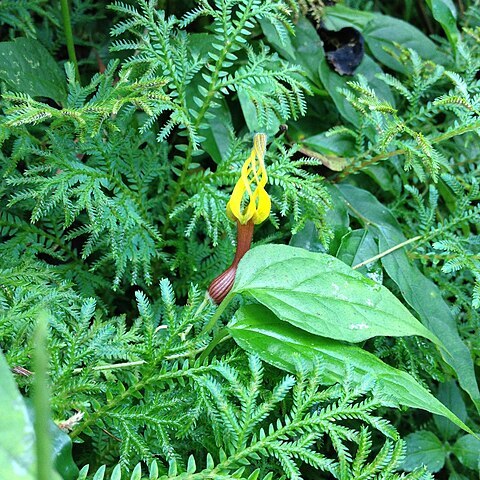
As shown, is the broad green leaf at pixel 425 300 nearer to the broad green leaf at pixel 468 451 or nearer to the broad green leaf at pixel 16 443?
the broad green leaf at pixel 468 451

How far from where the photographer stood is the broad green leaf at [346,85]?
134 centimetres

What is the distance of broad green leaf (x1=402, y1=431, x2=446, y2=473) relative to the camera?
3.81 feet

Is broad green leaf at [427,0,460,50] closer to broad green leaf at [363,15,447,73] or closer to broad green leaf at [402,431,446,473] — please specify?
broad green leaf at [363,15,447,73]

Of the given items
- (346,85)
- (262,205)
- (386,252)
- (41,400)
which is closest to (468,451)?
(386,252)

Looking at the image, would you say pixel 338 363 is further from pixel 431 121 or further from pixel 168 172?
pixel 431 121

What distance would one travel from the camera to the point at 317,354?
0.88 meters

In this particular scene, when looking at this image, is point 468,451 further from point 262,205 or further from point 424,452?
point 262,205

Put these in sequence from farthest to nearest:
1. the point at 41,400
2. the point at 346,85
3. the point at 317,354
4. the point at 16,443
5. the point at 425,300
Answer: the point at 346,85
the point at 425,300
the point at 317,354
the point at 16,443
the point at 41,400

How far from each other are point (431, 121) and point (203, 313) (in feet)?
2.75

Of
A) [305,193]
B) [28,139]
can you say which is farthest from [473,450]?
[28,139]

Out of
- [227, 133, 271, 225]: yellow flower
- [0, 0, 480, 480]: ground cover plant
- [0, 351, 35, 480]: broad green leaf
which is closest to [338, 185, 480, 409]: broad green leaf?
[0, 0, 480, 480]: ground cover plant

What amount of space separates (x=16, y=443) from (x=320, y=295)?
21.1 inches

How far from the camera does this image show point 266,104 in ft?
3.60

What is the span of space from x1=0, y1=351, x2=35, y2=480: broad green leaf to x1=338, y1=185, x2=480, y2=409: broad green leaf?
780 mm
